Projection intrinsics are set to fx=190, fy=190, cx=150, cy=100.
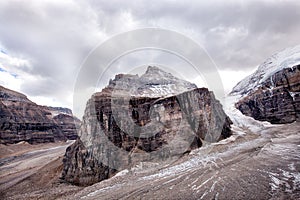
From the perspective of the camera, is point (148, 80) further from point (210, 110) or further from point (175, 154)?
point (175, 154)

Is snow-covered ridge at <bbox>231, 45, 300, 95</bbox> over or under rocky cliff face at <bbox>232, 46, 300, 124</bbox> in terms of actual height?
over

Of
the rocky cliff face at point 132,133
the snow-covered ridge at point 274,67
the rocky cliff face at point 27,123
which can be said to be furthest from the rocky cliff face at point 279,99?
the rocky cliff face at point 27,123

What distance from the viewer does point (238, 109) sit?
3314 inches

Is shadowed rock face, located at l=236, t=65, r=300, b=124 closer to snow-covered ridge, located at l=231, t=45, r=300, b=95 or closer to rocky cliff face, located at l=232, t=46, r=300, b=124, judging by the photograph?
rocky cliff face, located at l=232, t=46, r=300, b=124

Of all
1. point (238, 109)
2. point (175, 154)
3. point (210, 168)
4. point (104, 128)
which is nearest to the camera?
point (210, 168)

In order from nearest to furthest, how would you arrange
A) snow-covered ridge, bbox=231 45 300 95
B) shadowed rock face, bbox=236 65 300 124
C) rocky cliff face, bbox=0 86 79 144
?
shadowed rock face, bbox=236 65 300 124
snow-covered ridge, bbox=231 45 300 95
rocky cliff face, bbox=0 86 79 144

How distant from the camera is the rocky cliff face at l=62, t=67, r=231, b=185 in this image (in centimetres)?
2228

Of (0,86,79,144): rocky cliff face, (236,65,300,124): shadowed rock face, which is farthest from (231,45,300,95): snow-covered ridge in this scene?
(0,86,79,144): rocky cliff face

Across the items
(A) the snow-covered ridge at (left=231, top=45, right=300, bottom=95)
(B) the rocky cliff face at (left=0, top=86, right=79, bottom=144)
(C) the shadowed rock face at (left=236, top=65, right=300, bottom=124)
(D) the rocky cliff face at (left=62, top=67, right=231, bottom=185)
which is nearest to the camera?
(D) the rocky cliff face at (left=62, top=67, right=231, bottom=185)

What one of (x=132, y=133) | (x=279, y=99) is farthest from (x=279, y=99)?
(x=132, y=133)

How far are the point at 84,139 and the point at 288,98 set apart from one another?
69280 millimetres

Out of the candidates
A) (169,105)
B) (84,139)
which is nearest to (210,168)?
(169,105)

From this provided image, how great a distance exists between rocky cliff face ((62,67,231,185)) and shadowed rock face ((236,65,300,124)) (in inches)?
2012

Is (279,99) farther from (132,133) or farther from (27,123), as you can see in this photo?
(27,123)
